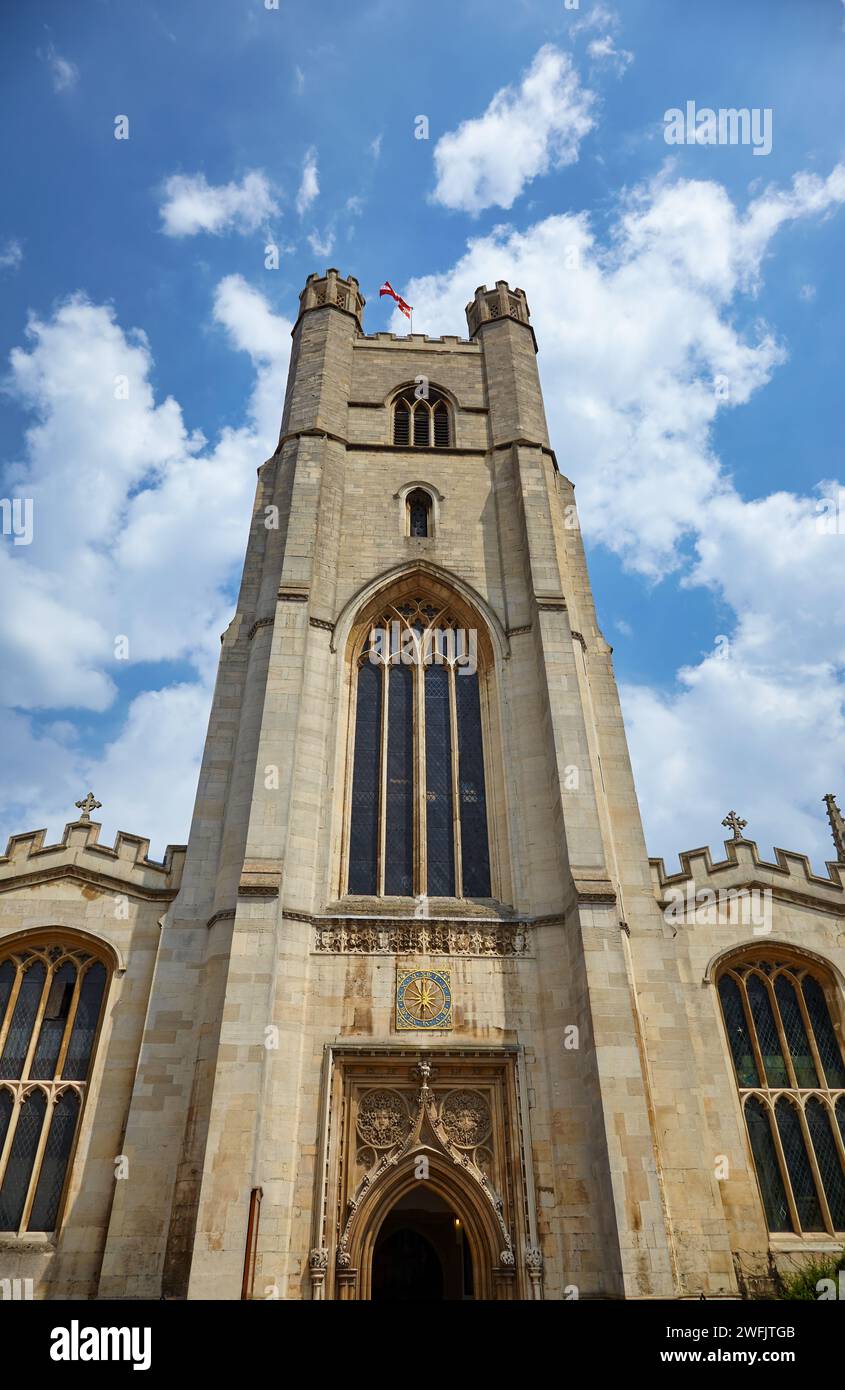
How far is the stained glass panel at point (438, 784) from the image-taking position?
12.8 metres

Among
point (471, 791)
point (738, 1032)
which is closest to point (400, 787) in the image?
point (471, 791)

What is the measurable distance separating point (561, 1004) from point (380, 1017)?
235cm

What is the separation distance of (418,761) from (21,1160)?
7.68 meters

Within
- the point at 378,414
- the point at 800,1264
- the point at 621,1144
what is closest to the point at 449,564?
the point at 378,414

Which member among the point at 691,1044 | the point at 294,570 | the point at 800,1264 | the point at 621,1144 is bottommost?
the point at 800,1264

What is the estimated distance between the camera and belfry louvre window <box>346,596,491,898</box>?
503 inches

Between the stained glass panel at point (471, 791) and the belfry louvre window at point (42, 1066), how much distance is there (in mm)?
5575

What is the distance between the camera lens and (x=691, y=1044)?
11.0 meters

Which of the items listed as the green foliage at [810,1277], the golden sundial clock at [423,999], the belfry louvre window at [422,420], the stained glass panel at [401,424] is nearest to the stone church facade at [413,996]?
the golden sundial clock at [423,999]

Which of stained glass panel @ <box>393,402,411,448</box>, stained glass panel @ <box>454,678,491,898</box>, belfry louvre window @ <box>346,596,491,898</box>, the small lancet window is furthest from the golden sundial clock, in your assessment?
stained glass panel @ <box>393,402,411,448</box>

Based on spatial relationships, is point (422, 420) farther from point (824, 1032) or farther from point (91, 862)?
point (824, 1032)

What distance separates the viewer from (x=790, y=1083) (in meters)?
11.7

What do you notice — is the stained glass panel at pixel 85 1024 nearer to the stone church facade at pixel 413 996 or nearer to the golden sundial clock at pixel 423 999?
the stone church facade at pixel 413 996
